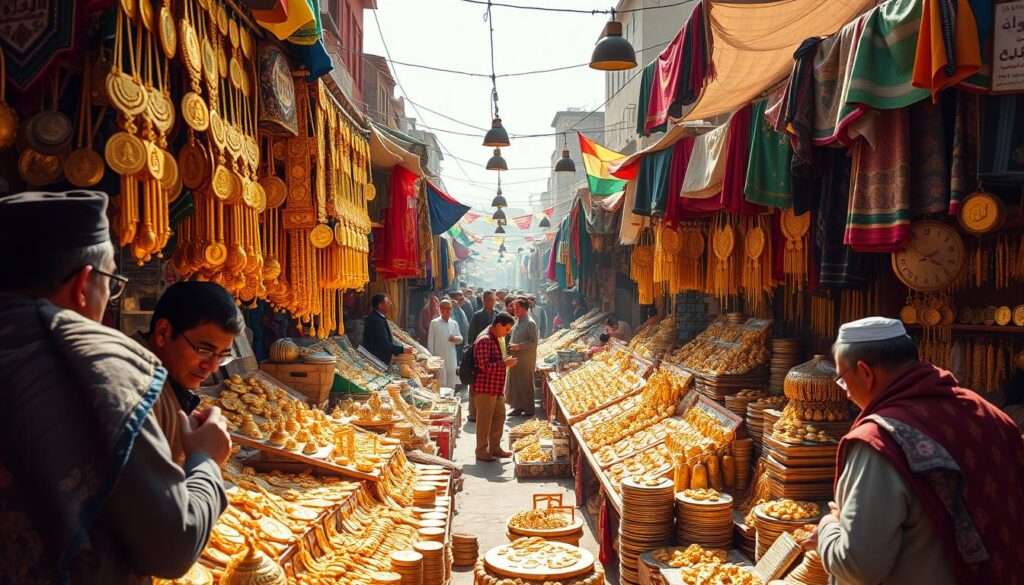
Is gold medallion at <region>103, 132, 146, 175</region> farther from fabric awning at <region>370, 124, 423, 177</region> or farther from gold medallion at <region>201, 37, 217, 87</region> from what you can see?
fabric awning at <region>370, 124, 423, 177</region>

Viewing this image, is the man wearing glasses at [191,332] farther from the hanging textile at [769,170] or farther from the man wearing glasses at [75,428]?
the hanging textile at [769,170]

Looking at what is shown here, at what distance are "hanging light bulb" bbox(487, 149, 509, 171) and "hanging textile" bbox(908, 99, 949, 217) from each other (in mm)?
9643

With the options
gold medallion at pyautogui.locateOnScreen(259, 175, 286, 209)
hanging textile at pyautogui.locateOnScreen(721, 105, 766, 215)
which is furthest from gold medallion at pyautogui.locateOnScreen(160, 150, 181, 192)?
hanging textile at pyautogui.locateOnScreen(721, 105, 766, 215)

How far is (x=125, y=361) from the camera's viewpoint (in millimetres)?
1195

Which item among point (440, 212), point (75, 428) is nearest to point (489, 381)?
point (440, 212)

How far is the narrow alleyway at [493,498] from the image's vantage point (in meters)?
5.89

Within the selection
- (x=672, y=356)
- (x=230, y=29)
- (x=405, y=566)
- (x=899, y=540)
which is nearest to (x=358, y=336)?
(x=672, y=356)

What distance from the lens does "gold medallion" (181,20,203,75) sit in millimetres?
2332

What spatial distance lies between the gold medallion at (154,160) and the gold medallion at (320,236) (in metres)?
1.54

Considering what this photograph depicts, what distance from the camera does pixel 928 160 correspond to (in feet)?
10.2

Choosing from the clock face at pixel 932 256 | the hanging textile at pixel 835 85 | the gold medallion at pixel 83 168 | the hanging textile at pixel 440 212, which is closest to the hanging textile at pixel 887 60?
the hanging textile at pixel 835 85

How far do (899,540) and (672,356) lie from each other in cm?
523

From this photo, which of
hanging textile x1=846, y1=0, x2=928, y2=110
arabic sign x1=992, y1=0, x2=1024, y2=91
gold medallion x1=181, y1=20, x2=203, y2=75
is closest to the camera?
gold medallion x1=181, y1=20, x2=203, y2=75

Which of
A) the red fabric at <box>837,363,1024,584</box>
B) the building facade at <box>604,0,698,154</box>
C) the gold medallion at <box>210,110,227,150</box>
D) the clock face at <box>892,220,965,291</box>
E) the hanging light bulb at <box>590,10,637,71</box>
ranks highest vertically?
the building facade at <box>604,0,698,154</box>
